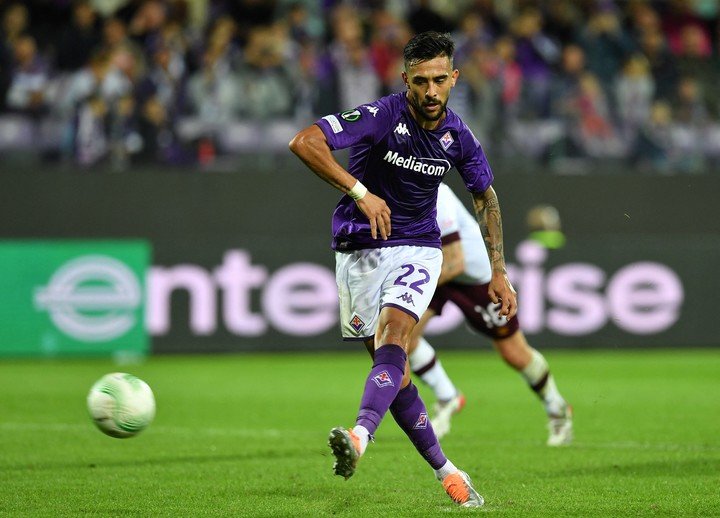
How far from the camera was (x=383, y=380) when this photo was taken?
6164 mm

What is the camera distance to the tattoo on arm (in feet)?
22.5

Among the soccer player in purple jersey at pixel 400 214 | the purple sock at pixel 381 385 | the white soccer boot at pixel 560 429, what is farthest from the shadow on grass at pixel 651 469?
the purple sock at pixel 381 385

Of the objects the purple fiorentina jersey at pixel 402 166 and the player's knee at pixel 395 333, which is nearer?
the player's knee at pixel 395 333

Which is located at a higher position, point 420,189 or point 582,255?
point 420,189

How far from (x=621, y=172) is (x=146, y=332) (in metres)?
6.94

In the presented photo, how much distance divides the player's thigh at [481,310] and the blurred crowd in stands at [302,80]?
21.5 ft

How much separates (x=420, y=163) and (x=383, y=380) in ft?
3.98

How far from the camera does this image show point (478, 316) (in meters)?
9.57

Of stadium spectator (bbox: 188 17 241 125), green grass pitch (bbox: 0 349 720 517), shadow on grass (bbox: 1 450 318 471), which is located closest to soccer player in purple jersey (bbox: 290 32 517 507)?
green grass pitch (bbox: 0 349 720 517)

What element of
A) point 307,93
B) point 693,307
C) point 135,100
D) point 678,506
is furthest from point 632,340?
point 678,506

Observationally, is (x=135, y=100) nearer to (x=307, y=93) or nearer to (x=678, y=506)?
(x=307, y=93)

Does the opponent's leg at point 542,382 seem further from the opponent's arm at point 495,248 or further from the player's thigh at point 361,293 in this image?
the player's thigh at point 361,293

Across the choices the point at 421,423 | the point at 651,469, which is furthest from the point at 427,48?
the point at 651,469

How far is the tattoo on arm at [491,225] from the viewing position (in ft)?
22.5
